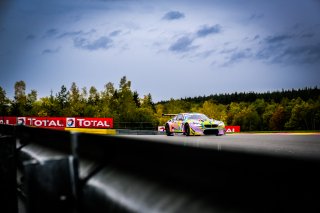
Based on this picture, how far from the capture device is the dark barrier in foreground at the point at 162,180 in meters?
0.86

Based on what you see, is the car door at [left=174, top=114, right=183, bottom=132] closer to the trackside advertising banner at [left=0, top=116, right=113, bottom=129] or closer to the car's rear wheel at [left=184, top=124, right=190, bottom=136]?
the car's rear wheel at [left=184, top=124, right=190, bottom=136]

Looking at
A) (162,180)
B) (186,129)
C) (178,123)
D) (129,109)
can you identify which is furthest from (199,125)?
(129,109)

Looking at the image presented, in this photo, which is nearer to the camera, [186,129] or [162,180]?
[162,180]

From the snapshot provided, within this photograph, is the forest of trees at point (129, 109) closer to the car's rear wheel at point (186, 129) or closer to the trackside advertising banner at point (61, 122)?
the trackside advertising banner at point (61, 122)

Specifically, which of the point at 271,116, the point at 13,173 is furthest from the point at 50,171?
the point at 271,116

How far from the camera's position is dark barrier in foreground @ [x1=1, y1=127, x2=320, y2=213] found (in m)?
0.86

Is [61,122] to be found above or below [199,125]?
above

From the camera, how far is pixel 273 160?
900 millimetres

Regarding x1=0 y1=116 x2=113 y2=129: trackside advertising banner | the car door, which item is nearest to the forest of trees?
x1=0 y1=116 x2=113 y2=129: trackside advertising banner

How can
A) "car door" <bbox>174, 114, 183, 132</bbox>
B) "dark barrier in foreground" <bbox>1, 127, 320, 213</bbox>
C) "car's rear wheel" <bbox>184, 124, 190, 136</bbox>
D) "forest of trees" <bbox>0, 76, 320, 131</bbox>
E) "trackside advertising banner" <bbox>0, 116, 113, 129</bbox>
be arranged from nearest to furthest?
1. "dark barrier in foreground" <bbox>1, 127, 320, 213</bbox>
2. "car's rear wheel" <bbox>184, 124, 190, 136</bbox>
3. "car door" <bbox>174, 114, 183, 132</bbox>
4. "trackside advertising banner" <bbox>0, 116, 113, 129</bbox>
5. "forest of trees" <bbox>0, 76, 320, 131</bbox>

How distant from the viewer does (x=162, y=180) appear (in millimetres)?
1374

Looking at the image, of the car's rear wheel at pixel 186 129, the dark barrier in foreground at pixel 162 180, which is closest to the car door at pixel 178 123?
the car's rear wheel at pixel 186 129

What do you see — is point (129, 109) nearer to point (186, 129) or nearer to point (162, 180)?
point (186, 129)

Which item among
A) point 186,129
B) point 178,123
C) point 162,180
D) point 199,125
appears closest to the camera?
point 162,180
